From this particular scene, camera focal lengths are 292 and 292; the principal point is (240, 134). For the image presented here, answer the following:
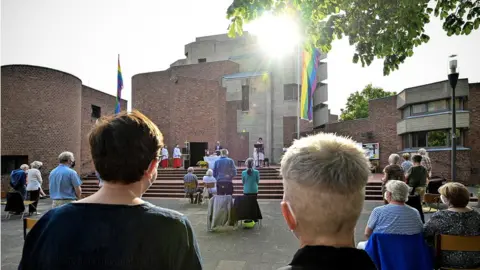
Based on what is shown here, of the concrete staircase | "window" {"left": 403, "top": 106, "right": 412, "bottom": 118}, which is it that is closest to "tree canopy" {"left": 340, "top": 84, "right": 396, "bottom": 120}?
"window" {"left": 403, "top": 106, "right": 412, "bottom": 118}

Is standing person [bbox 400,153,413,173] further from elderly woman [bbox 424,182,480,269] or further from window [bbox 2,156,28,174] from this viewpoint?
window [bbox 2,156,28,174]

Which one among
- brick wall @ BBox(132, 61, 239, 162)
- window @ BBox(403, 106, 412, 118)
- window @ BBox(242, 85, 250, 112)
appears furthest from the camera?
window @ BBox(242, 85, 250, 112)

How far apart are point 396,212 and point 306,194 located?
2621 millimetres

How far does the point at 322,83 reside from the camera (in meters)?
31.5

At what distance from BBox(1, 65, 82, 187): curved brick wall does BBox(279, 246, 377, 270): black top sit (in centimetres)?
1962

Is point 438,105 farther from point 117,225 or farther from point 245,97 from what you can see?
point 117,225

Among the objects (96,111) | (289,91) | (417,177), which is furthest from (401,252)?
(289,91)

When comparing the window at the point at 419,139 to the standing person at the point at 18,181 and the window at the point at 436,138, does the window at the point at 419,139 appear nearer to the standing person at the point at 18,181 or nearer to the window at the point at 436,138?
the window at the point at 436,138

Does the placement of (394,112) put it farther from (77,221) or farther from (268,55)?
(77,221)

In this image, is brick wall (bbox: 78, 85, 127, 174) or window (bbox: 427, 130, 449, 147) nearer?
window (bbox: 427, 130, 449, 147)

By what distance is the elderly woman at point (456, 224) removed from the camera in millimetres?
2861

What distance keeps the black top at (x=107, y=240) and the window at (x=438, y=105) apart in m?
21.1

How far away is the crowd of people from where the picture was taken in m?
1.02

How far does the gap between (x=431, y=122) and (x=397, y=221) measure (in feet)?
60.5
